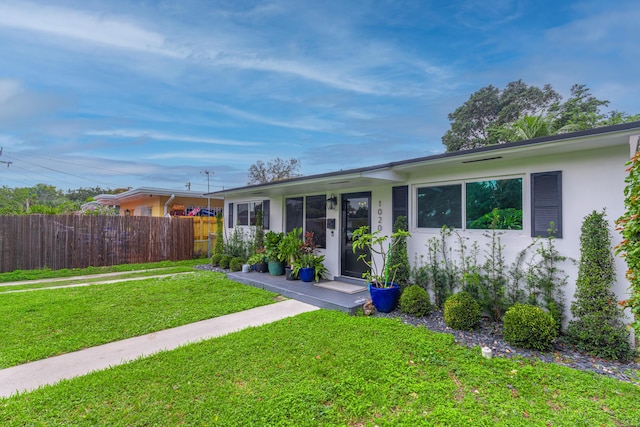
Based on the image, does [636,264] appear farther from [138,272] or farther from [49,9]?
[138,272]

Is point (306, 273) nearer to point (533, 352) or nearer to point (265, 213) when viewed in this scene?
point (265, 213)

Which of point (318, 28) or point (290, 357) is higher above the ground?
point (318, 28)

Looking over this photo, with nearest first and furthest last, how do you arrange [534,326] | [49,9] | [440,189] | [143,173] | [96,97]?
[534,326] → [440,189] → [49,9] → [96,97] → [143,173]

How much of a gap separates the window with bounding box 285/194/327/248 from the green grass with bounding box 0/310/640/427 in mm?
4224

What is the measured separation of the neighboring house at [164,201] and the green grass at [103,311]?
263 inches

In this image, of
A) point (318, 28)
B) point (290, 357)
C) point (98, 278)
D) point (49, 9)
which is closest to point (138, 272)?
point (98, 278)

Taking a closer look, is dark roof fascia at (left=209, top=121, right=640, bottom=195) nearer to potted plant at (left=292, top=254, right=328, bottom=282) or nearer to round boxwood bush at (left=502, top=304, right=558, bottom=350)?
potted plant at (left=292, top=254, right=328, bottom=282)

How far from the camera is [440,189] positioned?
5.26 metres

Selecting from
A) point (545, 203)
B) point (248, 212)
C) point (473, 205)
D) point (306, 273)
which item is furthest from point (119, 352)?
point (248, 212)

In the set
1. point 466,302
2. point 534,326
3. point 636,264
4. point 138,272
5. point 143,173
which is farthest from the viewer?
point 143,173

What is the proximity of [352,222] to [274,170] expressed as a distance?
2164 cm

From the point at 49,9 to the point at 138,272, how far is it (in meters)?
6.78

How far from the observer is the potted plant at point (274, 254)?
25.7 feet

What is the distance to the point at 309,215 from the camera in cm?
796
